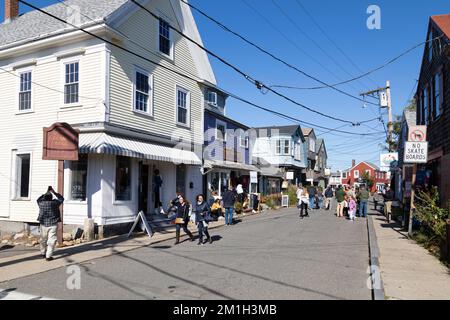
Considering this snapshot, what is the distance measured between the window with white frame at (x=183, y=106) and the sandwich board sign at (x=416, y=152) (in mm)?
10023

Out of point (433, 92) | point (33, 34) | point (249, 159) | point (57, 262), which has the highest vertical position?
point (33, 34)

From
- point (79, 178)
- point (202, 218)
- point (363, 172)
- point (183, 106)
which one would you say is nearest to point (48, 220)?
point (79, 178)

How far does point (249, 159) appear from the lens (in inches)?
1152

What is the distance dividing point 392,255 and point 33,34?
50.4 ft

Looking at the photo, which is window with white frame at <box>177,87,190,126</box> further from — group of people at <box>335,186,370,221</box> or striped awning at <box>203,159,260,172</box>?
group of people at <box>335,186,370,221</box>

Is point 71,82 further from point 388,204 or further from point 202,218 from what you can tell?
point 388,204

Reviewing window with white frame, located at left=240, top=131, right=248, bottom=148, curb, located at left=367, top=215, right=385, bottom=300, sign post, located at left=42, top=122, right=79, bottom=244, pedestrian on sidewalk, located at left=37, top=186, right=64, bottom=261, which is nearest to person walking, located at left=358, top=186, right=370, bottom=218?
curb, located at left=367, top=215, right=385, bottom=300

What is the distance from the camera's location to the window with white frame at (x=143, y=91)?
15828 mm

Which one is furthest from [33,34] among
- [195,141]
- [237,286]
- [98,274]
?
[237,286]

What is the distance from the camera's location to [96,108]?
1404 centimetres

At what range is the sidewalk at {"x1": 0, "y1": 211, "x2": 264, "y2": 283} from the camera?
891 centimetres

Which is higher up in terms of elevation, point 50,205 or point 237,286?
point 50,205

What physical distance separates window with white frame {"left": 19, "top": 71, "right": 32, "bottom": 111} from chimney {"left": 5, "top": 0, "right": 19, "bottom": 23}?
6.26 metres
